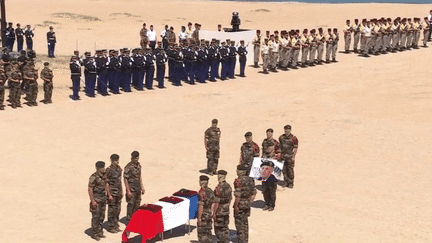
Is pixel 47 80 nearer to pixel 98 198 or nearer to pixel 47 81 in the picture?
pixel 47 81

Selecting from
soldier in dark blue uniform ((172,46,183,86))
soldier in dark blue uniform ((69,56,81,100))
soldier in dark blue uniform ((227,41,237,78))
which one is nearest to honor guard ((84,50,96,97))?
soldier in dark blue uniform ((69,56,81,100))

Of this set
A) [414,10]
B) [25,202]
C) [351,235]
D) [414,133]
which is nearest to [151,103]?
[414,133]

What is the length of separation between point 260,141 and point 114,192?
8624 millimetres

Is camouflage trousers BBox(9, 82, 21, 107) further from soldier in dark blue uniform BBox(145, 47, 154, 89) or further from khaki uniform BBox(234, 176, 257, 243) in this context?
khaki uniform BBox(234, 176, 257, 243)

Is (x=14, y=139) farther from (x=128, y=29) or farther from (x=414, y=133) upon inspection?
(x=128, y=29)

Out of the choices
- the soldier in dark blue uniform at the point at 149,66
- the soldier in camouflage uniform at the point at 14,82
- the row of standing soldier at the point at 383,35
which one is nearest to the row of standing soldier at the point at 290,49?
the row of standing soldier at the point at 383,35

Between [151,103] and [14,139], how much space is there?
6.40 m

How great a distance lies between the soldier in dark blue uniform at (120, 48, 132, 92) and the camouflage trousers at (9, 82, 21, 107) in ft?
14.0

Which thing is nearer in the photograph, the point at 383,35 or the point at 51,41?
the point at 51,41

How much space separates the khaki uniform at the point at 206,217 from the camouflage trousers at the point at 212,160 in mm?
5013

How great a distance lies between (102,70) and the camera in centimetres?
2858

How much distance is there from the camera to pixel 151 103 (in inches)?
1099

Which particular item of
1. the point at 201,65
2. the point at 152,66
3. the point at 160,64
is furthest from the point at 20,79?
the point at 201,65

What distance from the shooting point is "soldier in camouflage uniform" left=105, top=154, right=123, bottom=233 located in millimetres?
15547
